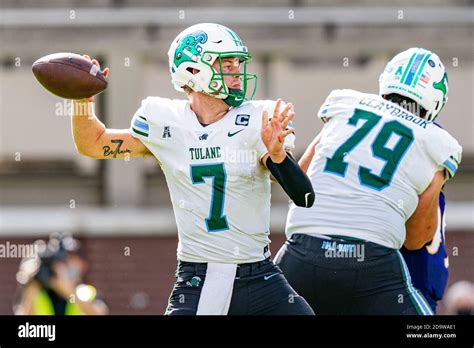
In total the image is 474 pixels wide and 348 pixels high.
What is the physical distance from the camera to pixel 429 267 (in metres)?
5.22

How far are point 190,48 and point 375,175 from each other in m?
0.94

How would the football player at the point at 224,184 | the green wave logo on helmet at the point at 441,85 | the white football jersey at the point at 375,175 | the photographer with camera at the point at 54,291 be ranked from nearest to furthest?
1. the football player at the point at 224,184
2. the white football jersey at the point at 375,175
3. the green wave logo on helmet at the point at 441,85
4. the photographer with camera at the point at 54,291

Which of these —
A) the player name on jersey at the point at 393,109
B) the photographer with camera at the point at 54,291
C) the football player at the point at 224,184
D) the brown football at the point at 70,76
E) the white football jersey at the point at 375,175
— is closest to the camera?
the football player at the point at 224,184

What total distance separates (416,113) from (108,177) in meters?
8.28

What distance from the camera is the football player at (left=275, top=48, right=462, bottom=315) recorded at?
4.93m

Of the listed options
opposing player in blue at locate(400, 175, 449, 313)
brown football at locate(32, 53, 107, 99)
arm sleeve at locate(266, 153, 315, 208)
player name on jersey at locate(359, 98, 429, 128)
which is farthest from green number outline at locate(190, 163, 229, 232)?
opposing player in blue at locate(400, 175, 449, 313)

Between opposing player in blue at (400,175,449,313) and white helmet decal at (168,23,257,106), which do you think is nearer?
white helmet decal at (168,23,257,106)

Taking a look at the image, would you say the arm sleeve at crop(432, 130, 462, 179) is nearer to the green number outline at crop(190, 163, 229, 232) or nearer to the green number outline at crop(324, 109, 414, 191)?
the green number outline at crop(324, 109, 414, 191)

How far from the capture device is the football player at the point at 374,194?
16.2 feet

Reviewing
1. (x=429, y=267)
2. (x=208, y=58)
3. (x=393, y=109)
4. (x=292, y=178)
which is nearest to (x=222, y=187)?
(x=292, y=178)

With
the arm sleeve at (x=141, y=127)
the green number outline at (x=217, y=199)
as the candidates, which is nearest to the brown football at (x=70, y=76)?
the arm sleeve at (x=141, y=127)

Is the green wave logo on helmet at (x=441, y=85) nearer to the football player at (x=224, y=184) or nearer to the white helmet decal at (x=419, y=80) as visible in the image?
the white helmet decal at (x=419, y=80)

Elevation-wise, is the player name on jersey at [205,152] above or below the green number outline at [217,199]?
above

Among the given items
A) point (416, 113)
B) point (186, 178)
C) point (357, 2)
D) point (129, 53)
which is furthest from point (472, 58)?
point (186, 178)
